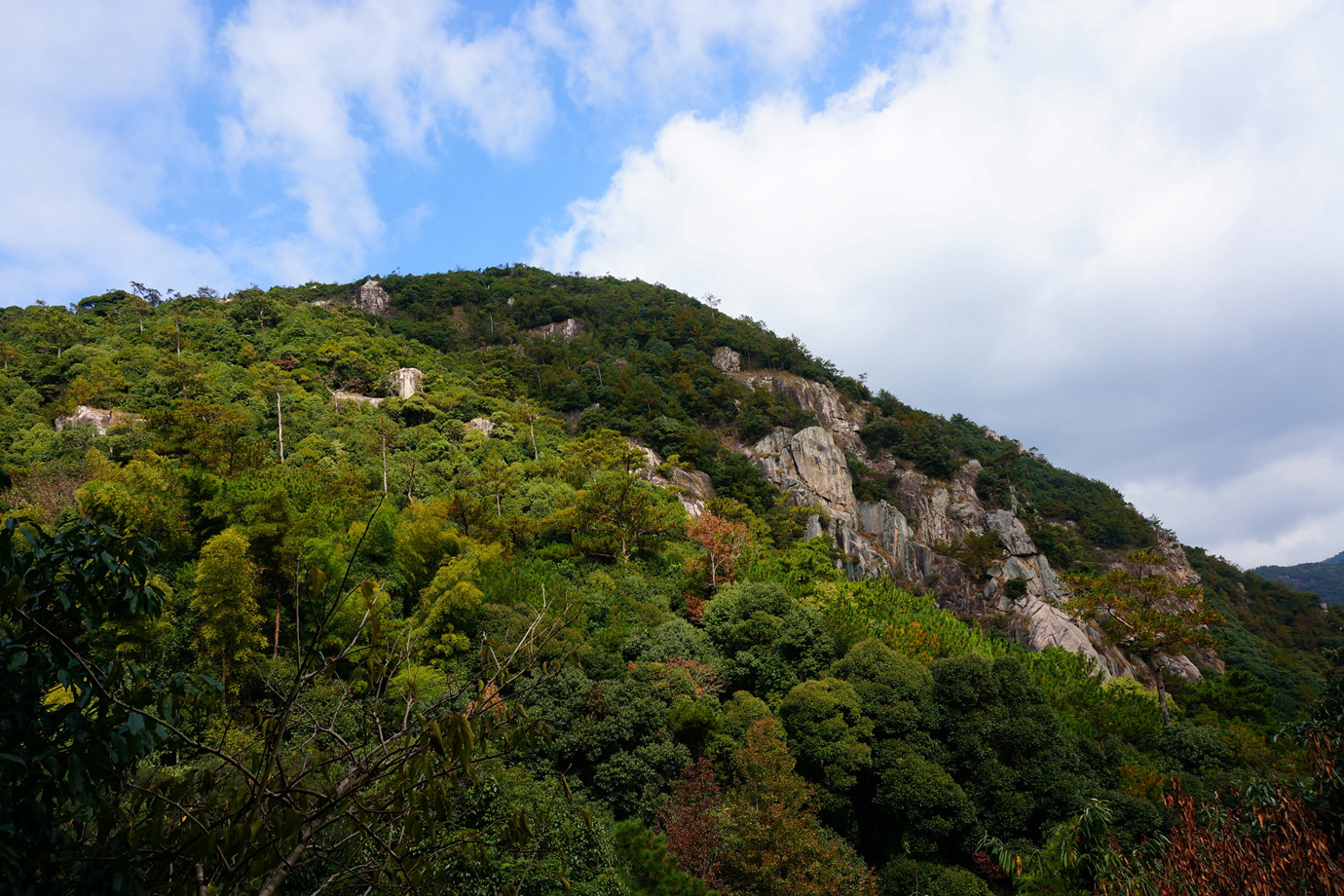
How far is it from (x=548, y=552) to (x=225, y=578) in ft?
41.0

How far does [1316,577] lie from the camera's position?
97.1 metres

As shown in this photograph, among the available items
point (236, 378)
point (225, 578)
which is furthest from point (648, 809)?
point (236, 378)

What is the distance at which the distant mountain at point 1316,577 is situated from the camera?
3388 inches

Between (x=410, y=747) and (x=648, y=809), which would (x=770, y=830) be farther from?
(x=410, y=747)

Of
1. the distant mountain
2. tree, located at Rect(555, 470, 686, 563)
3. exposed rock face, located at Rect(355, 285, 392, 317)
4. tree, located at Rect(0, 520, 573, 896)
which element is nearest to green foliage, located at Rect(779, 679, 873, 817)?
tree, located at Rect(555, 470, 686, 563)

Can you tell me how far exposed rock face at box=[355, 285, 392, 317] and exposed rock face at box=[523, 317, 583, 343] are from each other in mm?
15451

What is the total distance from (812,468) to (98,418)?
41.3 meters

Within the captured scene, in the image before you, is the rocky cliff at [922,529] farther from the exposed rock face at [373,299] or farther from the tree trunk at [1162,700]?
the exposed rock face at [373,299]

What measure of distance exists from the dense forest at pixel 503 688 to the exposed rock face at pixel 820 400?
21261 millimetres

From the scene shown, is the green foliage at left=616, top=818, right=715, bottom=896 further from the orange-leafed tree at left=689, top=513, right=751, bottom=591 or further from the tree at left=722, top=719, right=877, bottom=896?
the orange-leafed tree at left=689, top=513, right=751, bottom=591

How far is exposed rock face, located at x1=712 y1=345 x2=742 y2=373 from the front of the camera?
62.5 m

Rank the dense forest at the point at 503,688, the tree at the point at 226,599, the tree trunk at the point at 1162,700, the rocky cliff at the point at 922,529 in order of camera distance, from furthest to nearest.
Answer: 1. the rocky cliff at the point at 922,529
2. the tree trunk at the point at 1162,700
3. the tree at the point at 226,599
4. the dense forest at the point at 503,688

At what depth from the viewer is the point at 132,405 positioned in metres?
28.1

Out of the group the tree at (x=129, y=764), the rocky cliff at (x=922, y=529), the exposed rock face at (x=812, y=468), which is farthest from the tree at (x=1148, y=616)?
the tree at (x=129, y=764)
